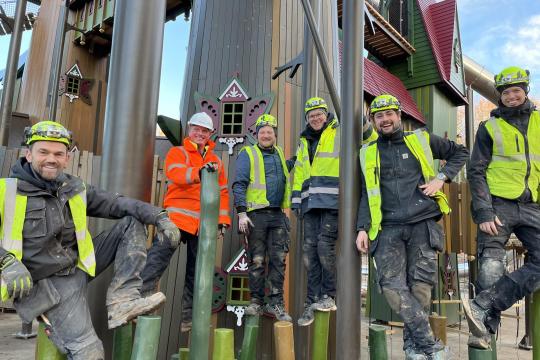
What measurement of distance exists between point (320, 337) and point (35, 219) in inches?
95.0

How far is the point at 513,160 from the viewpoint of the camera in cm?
354

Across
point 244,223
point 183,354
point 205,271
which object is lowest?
point 183,354

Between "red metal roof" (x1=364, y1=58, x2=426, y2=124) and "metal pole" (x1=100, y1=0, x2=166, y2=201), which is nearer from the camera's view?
"metal pole" (x1=100, y1=0, x2=166, y2=201)

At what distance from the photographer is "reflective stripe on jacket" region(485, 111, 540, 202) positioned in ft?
11.4

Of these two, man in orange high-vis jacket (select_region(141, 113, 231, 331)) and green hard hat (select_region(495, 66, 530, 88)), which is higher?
green hard hat (select_region(495, 66, 530, 88))

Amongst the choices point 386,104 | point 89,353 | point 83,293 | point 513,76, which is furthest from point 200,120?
point 513,76

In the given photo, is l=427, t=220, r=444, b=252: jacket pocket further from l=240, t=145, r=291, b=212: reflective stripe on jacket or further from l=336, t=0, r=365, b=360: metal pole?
l=240, t=145, r=291, b=212: reflective stripe on jacket

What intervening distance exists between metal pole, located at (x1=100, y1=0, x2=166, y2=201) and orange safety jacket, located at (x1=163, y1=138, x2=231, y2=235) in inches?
11.0

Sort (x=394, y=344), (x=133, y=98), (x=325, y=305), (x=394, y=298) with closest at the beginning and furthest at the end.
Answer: (x=394, y=298) → (x=325, y=305) → (x=133, y=98) → (x=394, y=344)

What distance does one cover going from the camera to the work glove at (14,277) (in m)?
2.60

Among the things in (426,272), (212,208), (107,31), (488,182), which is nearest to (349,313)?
(426,272)

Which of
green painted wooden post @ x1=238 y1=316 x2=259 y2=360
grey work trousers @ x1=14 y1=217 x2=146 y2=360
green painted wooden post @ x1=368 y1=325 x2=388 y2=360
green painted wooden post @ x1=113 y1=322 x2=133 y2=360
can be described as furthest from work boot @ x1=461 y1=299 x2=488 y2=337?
green painted wooden post @ x1=113 y1=322 x2=133 y2=360

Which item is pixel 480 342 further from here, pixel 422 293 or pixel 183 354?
pixel 183 354

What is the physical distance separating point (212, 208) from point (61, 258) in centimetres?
114
